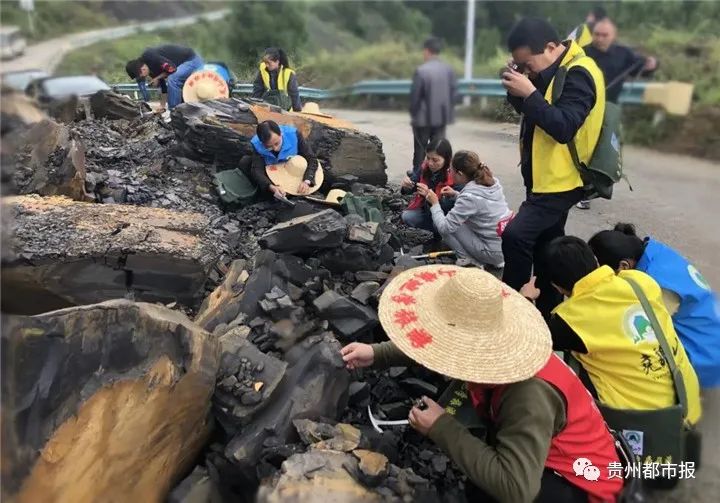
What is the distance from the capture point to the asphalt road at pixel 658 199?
2.58m

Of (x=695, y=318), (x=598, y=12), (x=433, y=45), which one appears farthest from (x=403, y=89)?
(x=695, y=318)

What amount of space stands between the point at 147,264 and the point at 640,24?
2512 millimetres

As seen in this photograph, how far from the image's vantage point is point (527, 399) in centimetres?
185

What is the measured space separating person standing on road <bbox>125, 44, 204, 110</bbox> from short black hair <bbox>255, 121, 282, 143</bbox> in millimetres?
659

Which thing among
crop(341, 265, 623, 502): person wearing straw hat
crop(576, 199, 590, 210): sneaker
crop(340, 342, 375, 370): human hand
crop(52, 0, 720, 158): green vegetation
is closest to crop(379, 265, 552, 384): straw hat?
crop(341, 265, 623, 502): person wearing straw hat

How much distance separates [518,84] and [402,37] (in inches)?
55.2

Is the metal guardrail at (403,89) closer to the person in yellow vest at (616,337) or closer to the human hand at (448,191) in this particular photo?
the person in yellow vest at (616,337)

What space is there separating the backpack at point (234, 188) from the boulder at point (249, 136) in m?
0.25

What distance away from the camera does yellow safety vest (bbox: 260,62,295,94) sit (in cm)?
271

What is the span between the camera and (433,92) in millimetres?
1577

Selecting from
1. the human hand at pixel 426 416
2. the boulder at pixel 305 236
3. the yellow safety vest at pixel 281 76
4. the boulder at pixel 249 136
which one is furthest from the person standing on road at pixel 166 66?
the human hand at pixel 426 416

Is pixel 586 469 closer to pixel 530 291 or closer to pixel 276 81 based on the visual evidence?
pixel 530 291

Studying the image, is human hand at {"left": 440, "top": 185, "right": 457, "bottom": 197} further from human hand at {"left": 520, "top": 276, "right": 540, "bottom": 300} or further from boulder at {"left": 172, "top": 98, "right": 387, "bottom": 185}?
human hand at {"left": 520, "top": 276, "right": 540, "bottom": 300}

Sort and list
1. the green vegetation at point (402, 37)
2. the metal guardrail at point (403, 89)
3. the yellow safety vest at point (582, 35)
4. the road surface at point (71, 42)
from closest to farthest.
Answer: the road surface at point (71, 42)
the green vegetation at point (402, 37)
the metal guardrail at point (403, 89)
the yellow safety vest at point (582, 35)
